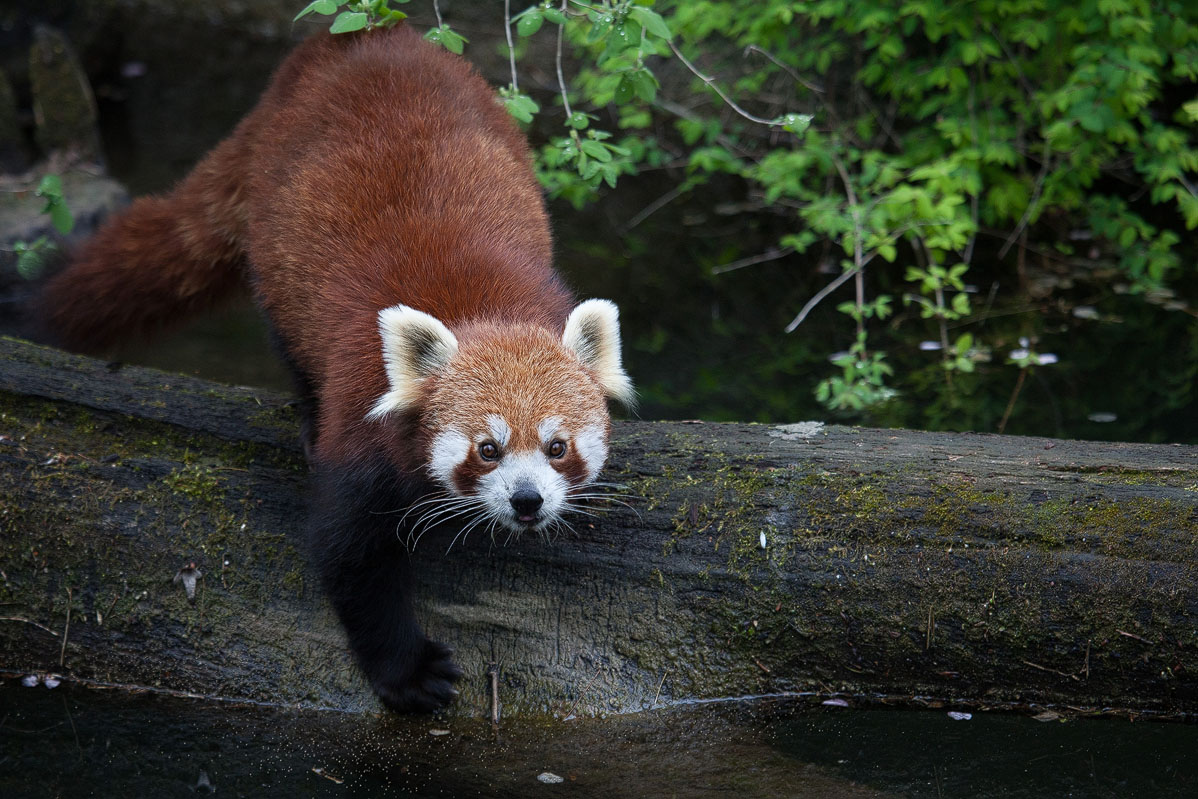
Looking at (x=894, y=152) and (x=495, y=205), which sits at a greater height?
(x=894, y=152)

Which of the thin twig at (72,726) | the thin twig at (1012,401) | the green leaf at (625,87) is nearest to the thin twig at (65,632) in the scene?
the thin twig at (72,726)

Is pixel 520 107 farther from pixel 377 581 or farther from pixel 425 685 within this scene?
pixel 425 685

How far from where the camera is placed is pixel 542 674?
3.76 meters

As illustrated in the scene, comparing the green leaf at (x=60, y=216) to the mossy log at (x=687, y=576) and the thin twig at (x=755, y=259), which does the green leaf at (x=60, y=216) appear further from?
the thin twig at (x=755, y=259)

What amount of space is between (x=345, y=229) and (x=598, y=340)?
39.4 inches

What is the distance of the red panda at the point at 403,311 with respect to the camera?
3279mm

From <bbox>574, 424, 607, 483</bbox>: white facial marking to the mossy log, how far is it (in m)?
0.34

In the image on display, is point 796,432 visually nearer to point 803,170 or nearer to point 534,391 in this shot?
point 534,391

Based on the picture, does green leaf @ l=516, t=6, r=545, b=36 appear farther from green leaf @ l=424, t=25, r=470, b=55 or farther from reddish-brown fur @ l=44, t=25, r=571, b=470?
reddish-brown fur @ l=44, t=25, r=571, b=470

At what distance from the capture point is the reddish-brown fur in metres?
3.55

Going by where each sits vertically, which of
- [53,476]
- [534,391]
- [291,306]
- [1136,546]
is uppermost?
[291,306]

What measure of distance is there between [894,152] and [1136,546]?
19.1 feet

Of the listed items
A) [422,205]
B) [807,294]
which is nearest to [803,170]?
[807,294]

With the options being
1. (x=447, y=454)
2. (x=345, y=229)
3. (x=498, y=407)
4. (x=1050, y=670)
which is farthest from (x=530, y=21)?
(x=1050, y=670)
